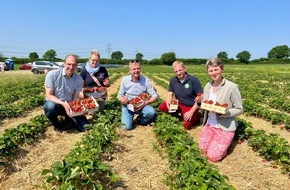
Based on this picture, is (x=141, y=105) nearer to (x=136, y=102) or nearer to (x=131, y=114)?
(x=136, y=102)

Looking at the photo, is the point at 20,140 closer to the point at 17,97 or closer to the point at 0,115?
the point at 0,115

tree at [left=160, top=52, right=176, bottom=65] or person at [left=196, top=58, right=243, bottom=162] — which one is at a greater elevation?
person at [left=196, top=58, right=243, bottom=162]

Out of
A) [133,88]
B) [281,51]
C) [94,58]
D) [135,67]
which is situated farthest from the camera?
[281,51]

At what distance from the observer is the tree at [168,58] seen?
2918 inches

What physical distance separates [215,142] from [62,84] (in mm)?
3273

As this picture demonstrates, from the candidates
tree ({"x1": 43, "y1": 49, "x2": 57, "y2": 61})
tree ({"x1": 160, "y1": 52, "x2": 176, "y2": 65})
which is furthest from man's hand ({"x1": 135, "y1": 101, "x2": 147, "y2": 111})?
tree ({"x1": 43, "y1": 49, "x2": 57, "y2": 61})

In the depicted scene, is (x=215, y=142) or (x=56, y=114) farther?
(x=56, y=114)

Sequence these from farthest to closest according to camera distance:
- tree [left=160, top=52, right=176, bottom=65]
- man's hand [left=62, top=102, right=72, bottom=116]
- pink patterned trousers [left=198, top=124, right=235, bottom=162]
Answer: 1. tree [left=160, top=52, right=176, bottom=65]
2. man's hand [left=62, top=102, right=72, bottom=116]
3. pink patterned trousers [left=198, top=124, right=235, bottom=162]

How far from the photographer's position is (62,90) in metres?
6.43

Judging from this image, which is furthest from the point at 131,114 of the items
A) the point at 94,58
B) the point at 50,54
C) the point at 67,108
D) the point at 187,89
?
the point at 50,54

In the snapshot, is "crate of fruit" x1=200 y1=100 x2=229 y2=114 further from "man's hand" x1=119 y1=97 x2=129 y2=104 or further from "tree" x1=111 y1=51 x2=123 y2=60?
"tree" x1=111 y1=51 x2=123 y2=60

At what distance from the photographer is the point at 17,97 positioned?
11.8 meters

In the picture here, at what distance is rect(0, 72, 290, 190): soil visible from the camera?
4176 millimetres

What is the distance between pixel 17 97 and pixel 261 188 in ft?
33.0
